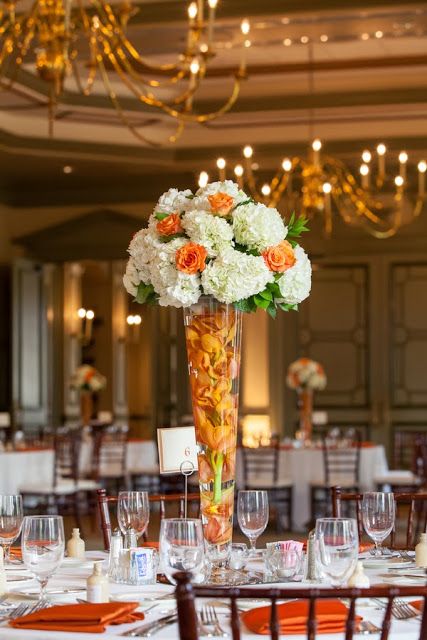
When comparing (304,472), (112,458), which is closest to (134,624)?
(304,472)

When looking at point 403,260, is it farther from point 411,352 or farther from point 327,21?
point 327,21

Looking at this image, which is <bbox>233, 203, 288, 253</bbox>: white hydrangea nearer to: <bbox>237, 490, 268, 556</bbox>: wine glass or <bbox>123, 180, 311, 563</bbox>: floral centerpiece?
<bbox>123, 180, 311, 563</bbox>: floral centerpiece

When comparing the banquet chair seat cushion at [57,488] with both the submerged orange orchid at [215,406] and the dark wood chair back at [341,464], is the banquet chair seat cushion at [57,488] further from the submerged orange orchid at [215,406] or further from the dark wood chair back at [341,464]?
the submerged orange orchid at [215,406]

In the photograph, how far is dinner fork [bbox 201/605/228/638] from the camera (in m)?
2.57

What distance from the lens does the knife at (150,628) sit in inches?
100

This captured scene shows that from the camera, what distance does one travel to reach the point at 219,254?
3.34 m

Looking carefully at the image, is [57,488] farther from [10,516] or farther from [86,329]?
[86,329]

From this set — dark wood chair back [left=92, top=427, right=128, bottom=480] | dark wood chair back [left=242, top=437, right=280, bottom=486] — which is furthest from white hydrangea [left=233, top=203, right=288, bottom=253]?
dark wood chair back [left=92, top=427, right=128, bottom=480]

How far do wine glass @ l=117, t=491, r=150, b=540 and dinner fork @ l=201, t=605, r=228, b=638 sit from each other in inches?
26.3

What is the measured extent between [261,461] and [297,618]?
8200 mm

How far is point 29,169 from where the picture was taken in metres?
14.4

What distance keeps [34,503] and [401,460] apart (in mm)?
4403

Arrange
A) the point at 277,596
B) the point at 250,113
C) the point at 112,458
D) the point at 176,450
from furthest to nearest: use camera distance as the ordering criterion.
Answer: the point at 250,113 → the point at 112,458 → the point at 176,450 → the point at 277,596

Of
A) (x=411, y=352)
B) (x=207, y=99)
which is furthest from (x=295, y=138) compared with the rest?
(x=411, y=352)
